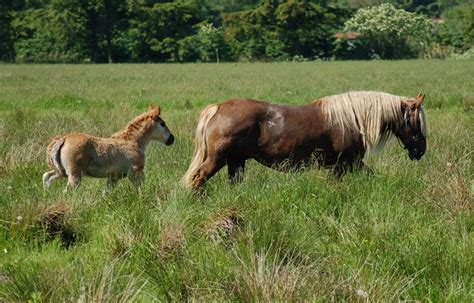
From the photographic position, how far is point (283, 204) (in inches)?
235

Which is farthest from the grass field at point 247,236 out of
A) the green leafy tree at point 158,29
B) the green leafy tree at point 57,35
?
the green leafy tree at point 158,29

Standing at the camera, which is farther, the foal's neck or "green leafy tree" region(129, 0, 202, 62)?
"green leafy tree" region(129, 0, 202, 62)

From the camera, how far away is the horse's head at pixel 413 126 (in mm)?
7527

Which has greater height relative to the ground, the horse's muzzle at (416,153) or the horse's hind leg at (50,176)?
the horse's hind leg at (50,176)

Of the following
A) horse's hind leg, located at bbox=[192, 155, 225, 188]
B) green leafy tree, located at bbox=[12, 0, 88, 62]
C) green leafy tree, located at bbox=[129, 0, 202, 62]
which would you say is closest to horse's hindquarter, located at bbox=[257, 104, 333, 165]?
horse's hind leg, located at bbox=[192, 155, 225, 188]

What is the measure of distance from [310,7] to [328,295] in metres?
71.8

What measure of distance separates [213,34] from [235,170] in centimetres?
6267

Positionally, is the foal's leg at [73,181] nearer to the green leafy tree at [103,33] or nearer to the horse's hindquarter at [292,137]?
the horse's hindquarter at [292,137]

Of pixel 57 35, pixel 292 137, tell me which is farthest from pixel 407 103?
pixel 57 35

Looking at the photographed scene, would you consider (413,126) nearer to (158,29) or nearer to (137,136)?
(137,136)

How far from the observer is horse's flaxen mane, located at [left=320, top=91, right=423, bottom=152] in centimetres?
724

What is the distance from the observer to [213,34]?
2699 inches

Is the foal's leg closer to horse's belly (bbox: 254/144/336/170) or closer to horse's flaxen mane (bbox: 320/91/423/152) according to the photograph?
horse's belly (bbox: 254/144/336/170)

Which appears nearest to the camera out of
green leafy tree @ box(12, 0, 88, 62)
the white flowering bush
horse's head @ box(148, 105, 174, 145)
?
horse's head @ box(148, 105, 174, 145)
